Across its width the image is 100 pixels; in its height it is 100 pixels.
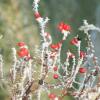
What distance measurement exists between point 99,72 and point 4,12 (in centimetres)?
317

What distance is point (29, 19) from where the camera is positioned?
5195 mm

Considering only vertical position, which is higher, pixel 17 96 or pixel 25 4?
pixel 25 4

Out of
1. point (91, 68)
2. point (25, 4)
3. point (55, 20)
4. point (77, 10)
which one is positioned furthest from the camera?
point (77, 10)

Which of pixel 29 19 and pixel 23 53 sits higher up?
pixel 29 19

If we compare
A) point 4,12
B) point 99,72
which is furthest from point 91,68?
point 4,12

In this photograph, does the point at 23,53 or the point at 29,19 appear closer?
the point at 23,53

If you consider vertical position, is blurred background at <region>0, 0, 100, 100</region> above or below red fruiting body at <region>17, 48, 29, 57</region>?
above

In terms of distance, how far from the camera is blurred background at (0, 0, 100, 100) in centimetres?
448

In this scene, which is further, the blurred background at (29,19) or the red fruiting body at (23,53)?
the blurred background at (29,19)

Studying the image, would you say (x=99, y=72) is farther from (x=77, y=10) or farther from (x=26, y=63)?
(x=77, y=10)

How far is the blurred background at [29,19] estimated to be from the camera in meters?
4.48

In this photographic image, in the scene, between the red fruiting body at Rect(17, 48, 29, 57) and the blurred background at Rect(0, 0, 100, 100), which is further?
the blurred background at Rect(0, 0, 100, 100)

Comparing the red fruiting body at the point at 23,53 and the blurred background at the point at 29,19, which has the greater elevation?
the blurred background at the point at 29,19

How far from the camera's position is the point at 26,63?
1.72 m
